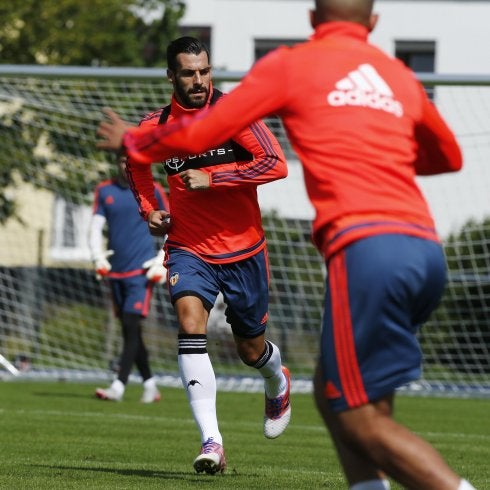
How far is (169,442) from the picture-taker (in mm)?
8781

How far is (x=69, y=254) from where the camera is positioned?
18.2 meters

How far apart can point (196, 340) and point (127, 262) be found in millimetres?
5976

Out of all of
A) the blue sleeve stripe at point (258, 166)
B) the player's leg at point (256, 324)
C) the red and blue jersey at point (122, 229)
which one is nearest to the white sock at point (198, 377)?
the player's leg at point (256, 324)

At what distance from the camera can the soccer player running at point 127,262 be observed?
500 inches

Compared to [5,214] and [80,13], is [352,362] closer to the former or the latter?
[5,214]

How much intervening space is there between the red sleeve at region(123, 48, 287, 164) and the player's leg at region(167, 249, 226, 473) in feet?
9.05

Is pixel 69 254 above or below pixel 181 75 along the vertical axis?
below

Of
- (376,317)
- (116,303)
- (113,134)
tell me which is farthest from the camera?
(116,303)

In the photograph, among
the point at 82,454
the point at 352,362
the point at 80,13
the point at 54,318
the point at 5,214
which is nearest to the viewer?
the point at 352,362

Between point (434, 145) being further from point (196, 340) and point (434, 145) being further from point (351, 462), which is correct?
point (196, 340)

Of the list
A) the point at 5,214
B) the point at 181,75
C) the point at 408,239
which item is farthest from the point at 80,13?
the point at 408,239

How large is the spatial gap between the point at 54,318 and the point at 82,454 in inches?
338

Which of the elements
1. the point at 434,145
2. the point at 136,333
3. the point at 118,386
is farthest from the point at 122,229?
the point at 434,145

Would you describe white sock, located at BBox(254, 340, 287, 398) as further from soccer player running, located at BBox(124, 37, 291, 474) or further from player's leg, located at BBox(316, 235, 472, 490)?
player's leg, located at BBox(316, 235, 472, 490)
